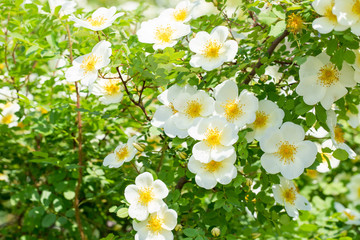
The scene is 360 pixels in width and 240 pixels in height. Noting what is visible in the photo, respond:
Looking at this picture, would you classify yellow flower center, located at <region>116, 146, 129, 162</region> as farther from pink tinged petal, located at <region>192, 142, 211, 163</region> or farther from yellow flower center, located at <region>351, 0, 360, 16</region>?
yellow flower center, located at <region>351, 0, 360, 16</region>

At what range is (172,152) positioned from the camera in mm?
1213

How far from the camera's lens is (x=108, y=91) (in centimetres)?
127

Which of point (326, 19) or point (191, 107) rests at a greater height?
point (326, 19)

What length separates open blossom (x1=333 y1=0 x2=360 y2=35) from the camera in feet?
2.85

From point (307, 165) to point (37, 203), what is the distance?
114 cm

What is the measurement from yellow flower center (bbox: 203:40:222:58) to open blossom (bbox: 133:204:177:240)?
437 millimetres

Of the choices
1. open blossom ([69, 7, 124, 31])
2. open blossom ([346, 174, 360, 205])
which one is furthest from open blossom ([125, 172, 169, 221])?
open blossom ([346, 174, 360, 205])

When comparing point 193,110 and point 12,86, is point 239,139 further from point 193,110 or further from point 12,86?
point 12,86

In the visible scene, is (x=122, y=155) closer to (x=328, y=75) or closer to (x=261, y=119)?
(x=261, y=119)

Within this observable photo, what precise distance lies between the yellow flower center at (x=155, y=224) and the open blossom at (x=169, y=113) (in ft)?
0.76

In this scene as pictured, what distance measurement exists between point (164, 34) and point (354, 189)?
1.73 metres

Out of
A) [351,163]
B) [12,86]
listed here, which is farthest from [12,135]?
[351,163]

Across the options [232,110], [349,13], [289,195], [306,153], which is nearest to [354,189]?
[289,195]

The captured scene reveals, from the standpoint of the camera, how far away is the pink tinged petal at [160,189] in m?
1.06
